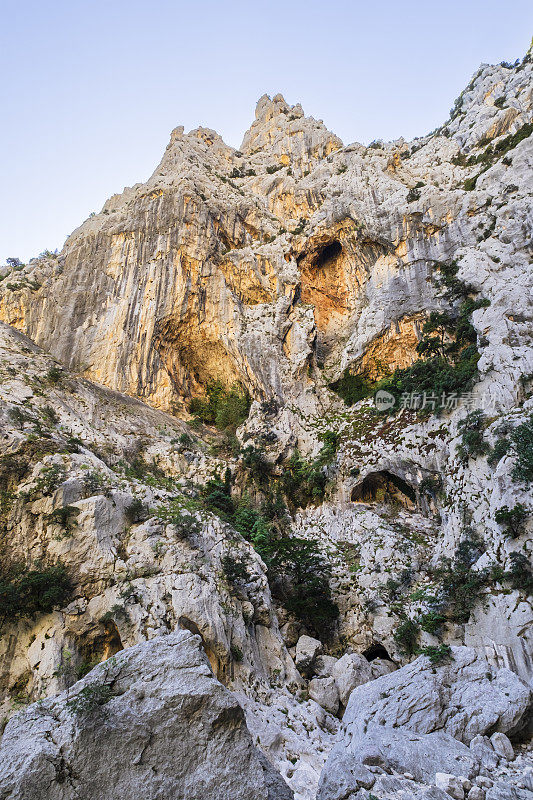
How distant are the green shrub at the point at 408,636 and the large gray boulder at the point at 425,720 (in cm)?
353

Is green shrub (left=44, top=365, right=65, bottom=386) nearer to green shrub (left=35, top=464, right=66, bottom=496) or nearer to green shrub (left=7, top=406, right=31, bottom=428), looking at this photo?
green shrub (left=7, top=406, right=31, bottom=428)

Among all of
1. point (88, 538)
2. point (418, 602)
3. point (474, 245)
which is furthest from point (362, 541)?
point (474, 245)

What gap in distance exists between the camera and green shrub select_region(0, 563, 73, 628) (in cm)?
1260

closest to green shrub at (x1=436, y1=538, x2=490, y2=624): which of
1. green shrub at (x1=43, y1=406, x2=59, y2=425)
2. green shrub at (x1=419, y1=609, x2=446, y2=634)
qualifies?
green shrub at (x1=419, y1=609, x2=446, y2=634)

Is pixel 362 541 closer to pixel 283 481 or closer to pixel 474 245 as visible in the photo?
pixel 283 481

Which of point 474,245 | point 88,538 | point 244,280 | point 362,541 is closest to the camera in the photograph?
point 88,538

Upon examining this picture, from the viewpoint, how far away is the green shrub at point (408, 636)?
16953 mm

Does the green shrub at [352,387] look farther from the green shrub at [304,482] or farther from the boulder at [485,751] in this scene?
the boulder at [485,751]

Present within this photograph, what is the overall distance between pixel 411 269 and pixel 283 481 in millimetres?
18089

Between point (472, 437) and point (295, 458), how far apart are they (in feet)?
36.0

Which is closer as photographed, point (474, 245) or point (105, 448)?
point (105, 448)

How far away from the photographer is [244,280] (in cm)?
3494

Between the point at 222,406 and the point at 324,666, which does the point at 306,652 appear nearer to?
the point at 324,666

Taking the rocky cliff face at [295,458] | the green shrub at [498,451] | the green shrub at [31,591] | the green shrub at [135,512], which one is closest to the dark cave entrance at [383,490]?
the rocky cliff face at [295,458]
